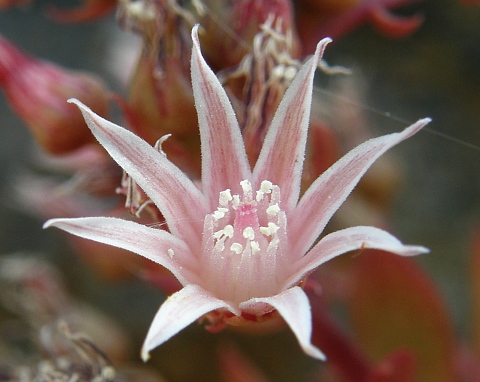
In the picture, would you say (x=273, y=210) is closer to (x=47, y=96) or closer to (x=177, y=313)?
(x=177, y=313)

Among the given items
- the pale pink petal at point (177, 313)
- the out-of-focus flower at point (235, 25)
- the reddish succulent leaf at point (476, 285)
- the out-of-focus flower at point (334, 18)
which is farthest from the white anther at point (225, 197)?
the reddish succulent leaf at point (476, 285)

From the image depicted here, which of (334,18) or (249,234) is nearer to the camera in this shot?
(249,234)

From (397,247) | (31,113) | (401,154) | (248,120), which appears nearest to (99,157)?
(31,113)

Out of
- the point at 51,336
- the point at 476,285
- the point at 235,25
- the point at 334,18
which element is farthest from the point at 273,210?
the point at 476,285

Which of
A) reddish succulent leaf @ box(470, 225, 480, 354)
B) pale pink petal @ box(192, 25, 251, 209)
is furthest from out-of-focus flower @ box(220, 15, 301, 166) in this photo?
reddish succulent leaf @ box(470, 225, 480, 354)

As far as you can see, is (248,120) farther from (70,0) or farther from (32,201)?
(70,0)

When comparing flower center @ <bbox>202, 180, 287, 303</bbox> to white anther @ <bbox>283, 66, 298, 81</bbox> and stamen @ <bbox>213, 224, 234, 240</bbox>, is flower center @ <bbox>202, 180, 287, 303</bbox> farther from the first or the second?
white anther @ <bbox>283, 66, 298, 81</bbox>
